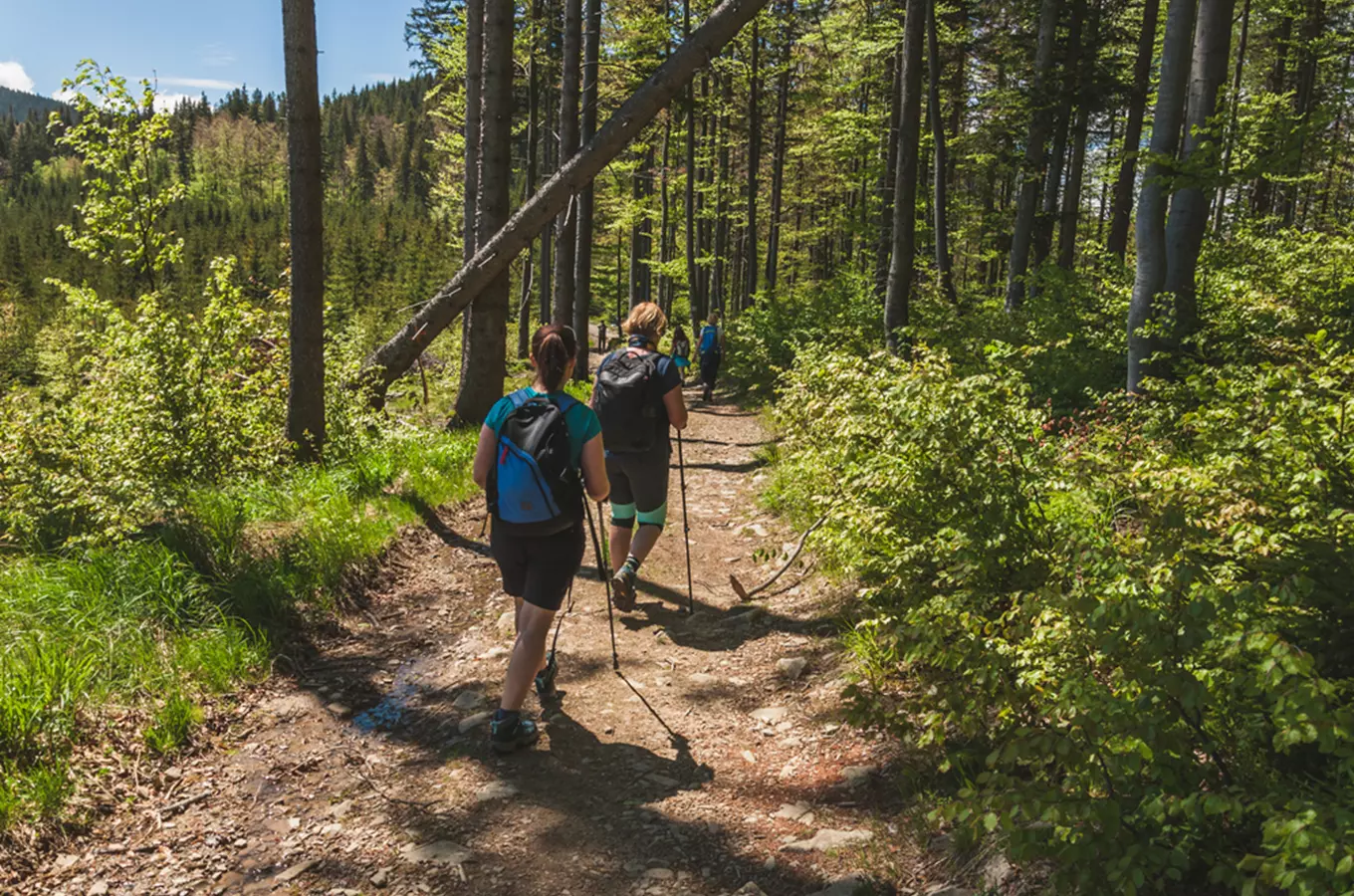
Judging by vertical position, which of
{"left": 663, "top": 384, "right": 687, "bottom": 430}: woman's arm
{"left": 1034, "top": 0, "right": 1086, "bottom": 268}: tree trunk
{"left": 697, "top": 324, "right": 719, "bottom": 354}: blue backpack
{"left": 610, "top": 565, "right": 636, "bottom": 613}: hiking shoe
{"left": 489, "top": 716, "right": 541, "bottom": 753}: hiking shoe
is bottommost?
{"left": 489, "top": 716, "right": 541, "bottom": 753}: hiking shoe

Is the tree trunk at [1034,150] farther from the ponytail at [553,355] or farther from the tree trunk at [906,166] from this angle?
the ponytail at [553,355]

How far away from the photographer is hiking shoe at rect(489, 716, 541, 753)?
4.09 metres

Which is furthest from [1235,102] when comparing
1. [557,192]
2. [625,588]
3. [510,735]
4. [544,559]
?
[510,735]

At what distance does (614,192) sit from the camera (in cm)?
3506

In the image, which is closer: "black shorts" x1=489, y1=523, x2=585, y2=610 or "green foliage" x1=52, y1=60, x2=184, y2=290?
"black shorts" x1=489, y1=523, x2=585, y2=610

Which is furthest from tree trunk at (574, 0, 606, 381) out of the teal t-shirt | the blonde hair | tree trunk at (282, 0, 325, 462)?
the teal t-shirt

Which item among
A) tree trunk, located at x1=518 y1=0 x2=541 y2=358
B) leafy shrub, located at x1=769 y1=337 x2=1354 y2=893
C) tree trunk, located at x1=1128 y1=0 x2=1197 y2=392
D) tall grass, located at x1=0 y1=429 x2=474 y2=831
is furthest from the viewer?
tree trunk, located at x1=518 y1=0 x2=541 y2=358

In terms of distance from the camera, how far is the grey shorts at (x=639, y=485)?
582 cm

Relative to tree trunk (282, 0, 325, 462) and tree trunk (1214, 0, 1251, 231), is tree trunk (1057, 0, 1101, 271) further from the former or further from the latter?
tree trunk (282, 0, 325, 462)

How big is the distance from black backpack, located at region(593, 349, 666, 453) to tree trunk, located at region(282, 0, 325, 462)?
2.97 m

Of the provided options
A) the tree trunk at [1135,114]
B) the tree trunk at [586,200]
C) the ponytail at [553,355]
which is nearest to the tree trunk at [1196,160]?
the ponytail at [553,355]

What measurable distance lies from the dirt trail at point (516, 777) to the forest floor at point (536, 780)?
0.04 ft

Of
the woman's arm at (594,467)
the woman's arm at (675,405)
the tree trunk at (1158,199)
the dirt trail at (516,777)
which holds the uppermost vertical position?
the tree trunk at (1158,199)

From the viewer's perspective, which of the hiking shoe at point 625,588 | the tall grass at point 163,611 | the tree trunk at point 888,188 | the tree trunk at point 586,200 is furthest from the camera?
the tree trunk at point 888,188
